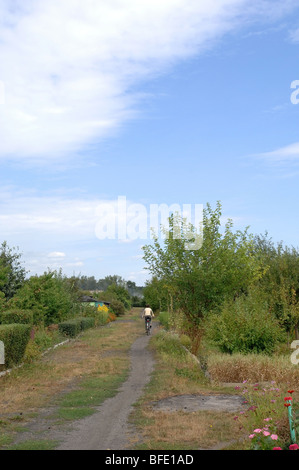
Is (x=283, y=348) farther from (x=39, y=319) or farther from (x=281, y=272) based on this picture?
(x=39, y=319)

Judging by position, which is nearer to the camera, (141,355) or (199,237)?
(199,237)

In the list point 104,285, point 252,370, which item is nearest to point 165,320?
point 252,370

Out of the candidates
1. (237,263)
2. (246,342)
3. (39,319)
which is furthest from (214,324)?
(39,319)

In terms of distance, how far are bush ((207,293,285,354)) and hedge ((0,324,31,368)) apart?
20.2ft

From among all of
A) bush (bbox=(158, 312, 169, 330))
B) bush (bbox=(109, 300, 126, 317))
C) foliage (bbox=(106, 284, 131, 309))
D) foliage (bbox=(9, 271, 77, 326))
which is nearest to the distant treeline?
foliage (bbox=(106, 284, 131, 309))

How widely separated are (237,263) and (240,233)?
1.57 metres

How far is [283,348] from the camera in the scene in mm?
19047

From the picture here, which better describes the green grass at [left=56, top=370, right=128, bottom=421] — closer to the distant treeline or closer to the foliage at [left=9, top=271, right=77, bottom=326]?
the foliage at [left=9, top=271, right=77, bottom=326]

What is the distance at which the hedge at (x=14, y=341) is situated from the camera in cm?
1482

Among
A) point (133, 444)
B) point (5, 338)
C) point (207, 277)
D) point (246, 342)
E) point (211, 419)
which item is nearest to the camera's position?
point (133, 444)

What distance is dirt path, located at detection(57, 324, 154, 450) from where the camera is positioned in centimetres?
730

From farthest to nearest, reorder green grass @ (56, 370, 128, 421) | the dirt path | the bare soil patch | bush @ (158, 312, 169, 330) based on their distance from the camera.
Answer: bush @ (158, 312, 169, 330) < green grass @ (56, 370, 128, 421) < the bare soil patch < the dirt path

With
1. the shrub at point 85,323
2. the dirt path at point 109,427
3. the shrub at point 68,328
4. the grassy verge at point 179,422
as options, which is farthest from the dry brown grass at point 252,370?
the shrub at point 85,323

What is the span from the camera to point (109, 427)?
8492 millimetres
